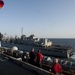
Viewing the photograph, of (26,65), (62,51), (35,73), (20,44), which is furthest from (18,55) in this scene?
(20,44)

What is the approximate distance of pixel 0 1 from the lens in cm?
1277

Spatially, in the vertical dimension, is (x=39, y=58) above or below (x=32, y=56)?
below

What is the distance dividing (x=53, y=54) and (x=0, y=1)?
6125 cm

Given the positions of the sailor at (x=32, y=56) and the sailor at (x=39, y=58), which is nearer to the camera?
the sailor at (x=39, y=58)

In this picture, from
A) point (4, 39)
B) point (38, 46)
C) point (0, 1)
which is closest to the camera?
point (0, 1)

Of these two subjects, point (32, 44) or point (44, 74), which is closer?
point (44, 74)

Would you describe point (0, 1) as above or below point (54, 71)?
above

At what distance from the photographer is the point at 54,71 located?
11312 mm

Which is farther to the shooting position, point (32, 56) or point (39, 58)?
point (32, 56)

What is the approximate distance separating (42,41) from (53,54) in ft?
49.1

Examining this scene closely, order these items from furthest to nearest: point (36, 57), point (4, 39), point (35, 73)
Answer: point (4, 39)
point (36, 57)
point (35, 73)

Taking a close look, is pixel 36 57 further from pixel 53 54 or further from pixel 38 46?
pixel 38 46

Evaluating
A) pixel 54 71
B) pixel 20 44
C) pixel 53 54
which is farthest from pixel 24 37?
pixel 54 71

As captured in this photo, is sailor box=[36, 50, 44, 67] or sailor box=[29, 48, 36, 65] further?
sailor box=[29, 48, 36, 65]
